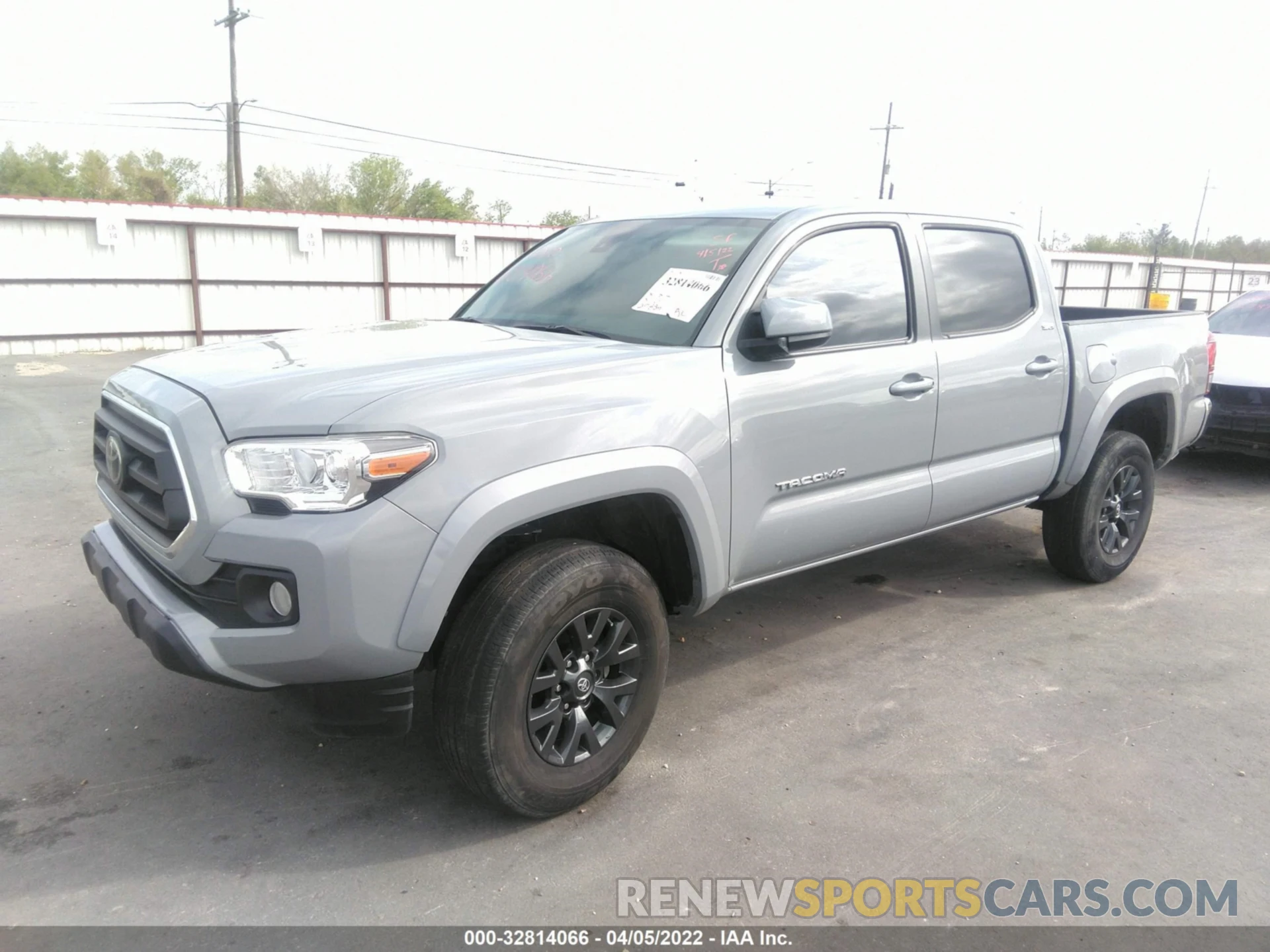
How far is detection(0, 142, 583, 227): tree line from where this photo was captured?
45531mm

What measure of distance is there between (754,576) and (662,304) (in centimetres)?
104

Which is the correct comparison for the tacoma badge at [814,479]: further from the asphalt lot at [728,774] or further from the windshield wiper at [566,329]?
the asphalt lot at [728,774]

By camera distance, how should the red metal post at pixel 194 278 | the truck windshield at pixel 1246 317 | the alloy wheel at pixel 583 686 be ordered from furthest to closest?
the red metal post at pixel 194 278, the truck windshield at pixel 1246 317, the alloy wheel at pixel 583 686

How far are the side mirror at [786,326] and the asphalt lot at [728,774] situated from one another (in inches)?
55.8

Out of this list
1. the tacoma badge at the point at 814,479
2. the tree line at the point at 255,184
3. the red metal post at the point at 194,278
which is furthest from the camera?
the tree line at the point at 255,184

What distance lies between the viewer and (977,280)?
421 centimetres

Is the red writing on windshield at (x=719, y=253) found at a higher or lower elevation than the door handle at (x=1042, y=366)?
higher

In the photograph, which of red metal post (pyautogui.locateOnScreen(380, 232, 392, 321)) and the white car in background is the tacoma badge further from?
red metal post (pyautogui.locateOnScreen(380, 232, 392, 321))

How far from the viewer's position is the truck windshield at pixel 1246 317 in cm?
Result: 872

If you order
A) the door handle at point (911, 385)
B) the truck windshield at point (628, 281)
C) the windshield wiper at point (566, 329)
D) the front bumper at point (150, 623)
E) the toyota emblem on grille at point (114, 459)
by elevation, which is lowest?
the front bumper at point (150, 623)

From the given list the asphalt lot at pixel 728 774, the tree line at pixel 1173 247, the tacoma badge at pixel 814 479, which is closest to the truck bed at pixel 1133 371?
the asphalt lot at pixel 728 774

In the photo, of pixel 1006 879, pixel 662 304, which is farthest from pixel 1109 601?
pixel 662 304
